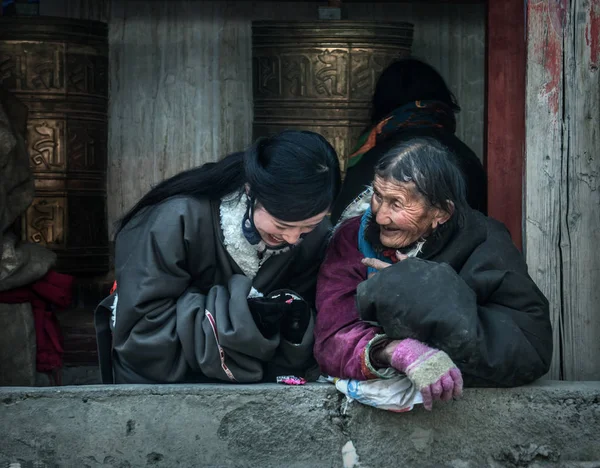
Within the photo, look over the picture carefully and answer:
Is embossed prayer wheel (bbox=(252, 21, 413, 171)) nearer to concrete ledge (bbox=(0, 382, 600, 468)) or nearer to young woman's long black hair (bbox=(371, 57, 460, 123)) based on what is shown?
young woman's long black hair (bbox=(371, 57, 460, 123))

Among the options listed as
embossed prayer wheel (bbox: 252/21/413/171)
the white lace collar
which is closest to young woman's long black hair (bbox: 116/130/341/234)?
the white lace collar

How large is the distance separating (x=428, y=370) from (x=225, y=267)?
0.94 metres

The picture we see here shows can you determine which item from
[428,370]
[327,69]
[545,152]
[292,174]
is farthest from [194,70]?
[428,370]

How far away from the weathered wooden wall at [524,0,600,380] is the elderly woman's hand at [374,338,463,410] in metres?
0.90

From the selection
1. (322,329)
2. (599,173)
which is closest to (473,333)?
(322,329)

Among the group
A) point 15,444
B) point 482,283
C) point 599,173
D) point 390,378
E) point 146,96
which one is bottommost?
point 15,444

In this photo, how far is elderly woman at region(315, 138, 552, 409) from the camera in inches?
141

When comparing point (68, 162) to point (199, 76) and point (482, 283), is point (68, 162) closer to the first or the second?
point (199, 76)

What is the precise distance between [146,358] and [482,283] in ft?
4.06

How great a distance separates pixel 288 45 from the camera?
230 inches

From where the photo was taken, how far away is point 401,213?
3.80m

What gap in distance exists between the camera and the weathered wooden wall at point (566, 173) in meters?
4.22

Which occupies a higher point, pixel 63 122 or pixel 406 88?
pixel 406 88

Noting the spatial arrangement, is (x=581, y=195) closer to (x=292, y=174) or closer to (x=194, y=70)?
(x=292, y=174)
